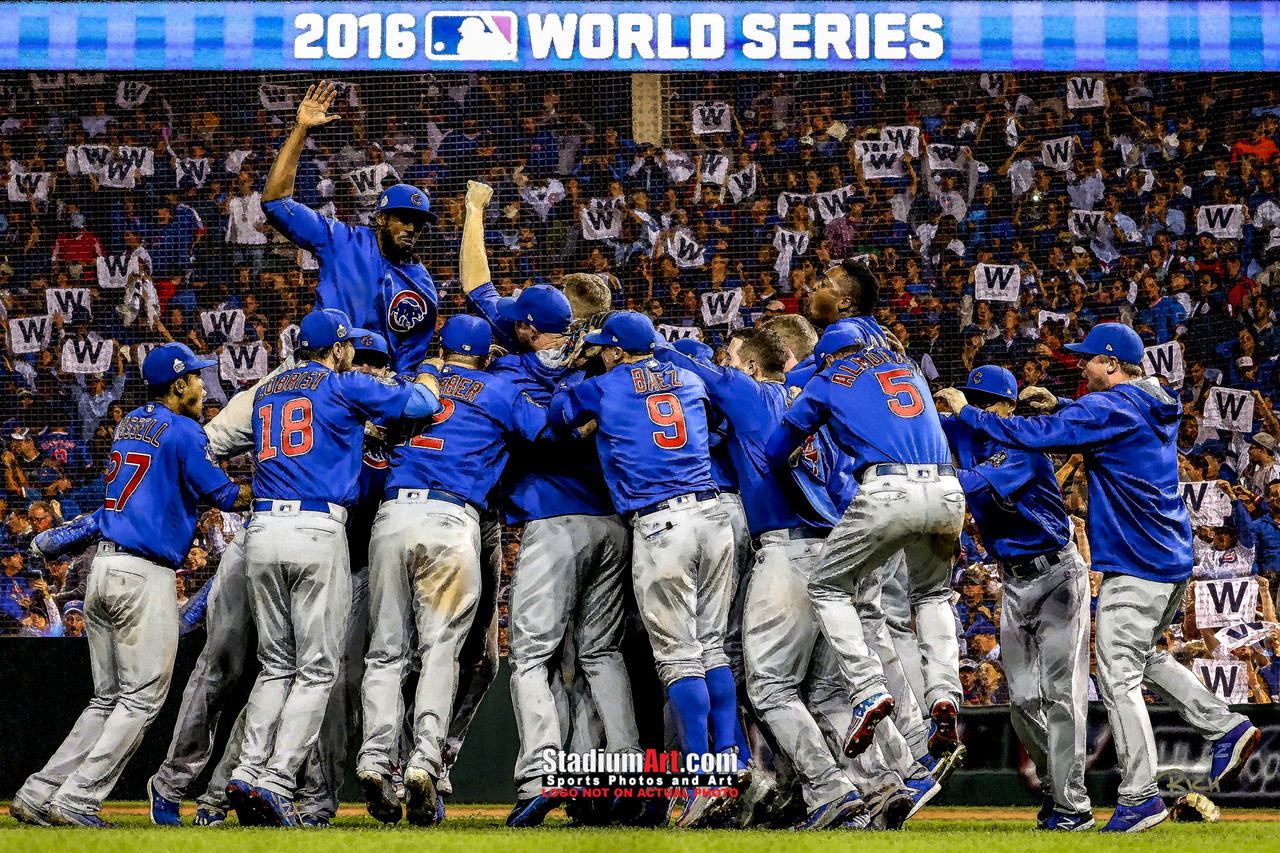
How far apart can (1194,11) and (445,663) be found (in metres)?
6.67

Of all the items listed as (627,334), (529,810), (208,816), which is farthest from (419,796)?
(627,334)

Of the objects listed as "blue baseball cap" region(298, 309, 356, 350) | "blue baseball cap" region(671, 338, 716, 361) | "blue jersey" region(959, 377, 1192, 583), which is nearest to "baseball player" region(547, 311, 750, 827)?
"blue baseball cap" region(671, 338, 716, 361)

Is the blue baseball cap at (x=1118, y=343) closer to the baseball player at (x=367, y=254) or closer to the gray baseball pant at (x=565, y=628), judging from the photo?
the gray baseball pant at (x=565, y=628)

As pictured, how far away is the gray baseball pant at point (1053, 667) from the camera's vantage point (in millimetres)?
6699

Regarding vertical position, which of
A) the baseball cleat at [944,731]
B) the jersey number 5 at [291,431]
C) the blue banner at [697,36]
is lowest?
the baseball cleat at [944,731]

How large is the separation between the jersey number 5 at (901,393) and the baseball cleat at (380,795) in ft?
8.88

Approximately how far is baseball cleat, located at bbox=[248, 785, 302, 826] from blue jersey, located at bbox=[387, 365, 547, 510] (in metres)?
1.42

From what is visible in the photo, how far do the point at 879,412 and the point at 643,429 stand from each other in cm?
105

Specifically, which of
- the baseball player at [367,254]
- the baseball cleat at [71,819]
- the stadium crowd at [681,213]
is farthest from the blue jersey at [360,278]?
the stadium crowd at [681,213]

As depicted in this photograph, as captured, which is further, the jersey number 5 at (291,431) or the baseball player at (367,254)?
the baseball player at (367,254)

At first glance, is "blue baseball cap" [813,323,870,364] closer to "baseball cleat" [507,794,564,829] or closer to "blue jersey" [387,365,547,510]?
"blue jersey" [387,365,547,510]

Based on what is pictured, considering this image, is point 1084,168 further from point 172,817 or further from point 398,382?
point 172,817

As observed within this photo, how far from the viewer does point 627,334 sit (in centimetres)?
632

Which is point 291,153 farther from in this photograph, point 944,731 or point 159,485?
point 944,731
